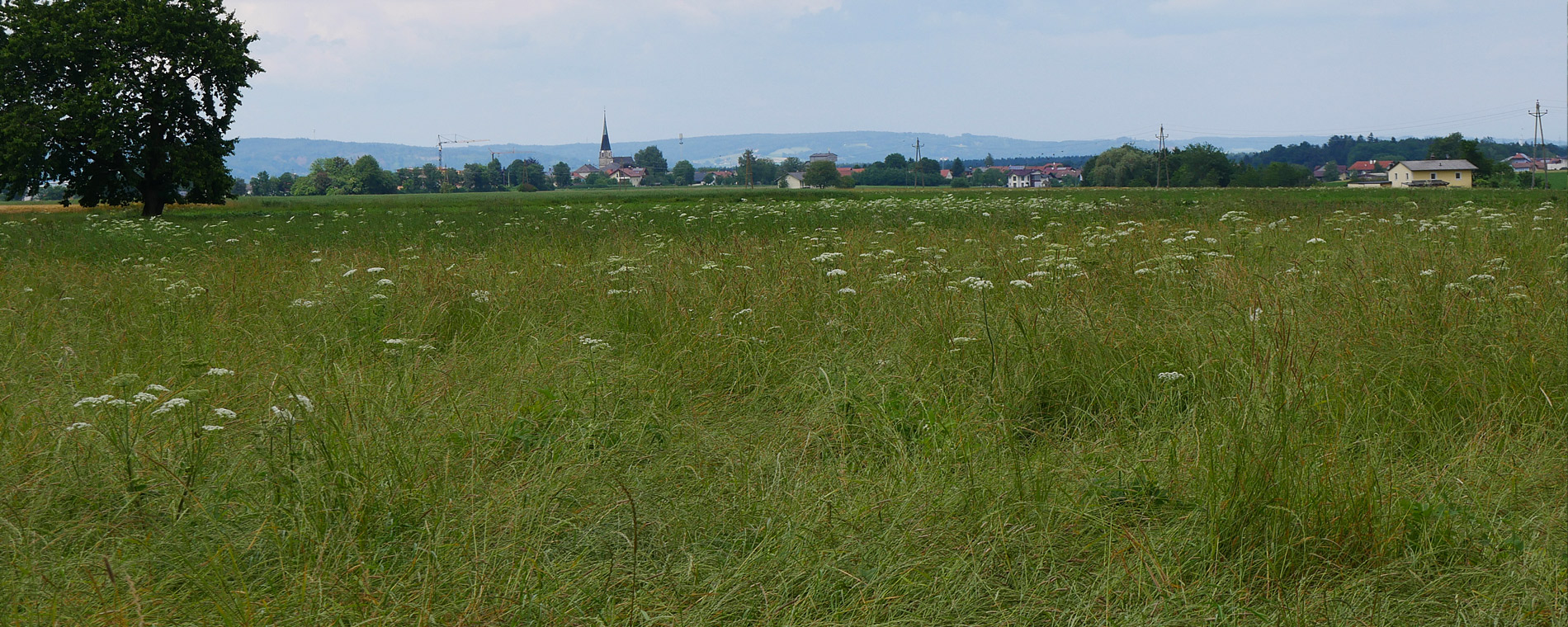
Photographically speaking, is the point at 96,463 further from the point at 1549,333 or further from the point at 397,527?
the point at 1549,333

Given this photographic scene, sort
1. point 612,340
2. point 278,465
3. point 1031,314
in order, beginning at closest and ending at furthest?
point 278,465, point 1031,314, point 612,340

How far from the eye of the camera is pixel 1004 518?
3.04 meters

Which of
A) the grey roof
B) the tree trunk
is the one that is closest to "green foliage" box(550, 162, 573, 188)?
the grey roof

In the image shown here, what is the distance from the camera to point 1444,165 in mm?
98938

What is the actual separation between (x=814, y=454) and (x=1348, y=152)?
21618cm

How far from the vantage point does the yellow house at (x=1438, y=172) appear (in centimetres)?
9572

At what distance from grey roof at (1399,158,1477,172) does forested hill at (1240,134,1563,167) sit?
56912 mm

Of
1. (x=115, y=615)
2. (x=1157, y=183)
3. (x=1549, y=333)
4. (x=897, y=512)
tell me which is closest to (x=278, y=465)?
(x=115, y=615)

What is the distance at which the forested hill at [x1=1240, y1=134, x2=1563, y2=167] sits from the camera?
549 feet

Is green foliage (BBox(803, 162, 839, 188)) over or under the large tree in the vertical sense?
over

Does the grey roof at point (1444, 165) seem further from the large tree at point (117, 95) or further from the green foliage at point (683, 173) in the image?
the green foliage at point (683, 173)

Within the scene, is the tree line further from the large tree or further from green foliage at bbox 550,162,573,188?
green foliage at bbox 550,162,573,188

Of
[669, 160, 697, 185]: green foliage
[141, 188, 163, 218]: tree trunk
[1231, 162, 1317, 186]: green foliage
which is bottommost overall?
[141, 188, 163, 218]: tree trunk

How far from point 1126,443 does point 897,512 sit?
1492mm
